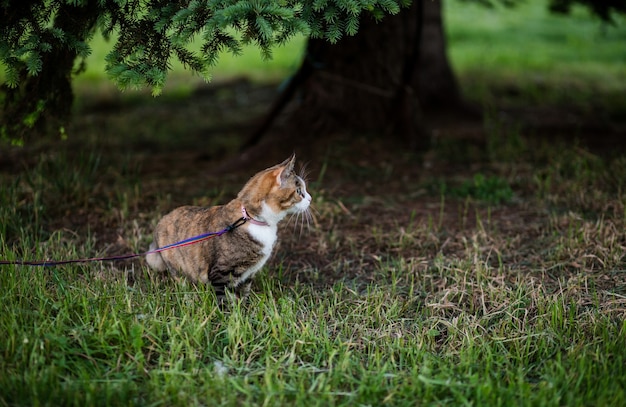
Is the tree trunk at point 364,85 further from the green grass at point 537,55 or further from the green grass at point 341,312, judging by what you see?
the green grass at point 537,55

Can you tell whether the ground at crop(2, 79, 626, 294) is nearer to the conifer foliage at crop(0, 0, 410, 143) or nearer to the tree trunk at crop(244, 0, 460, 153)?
the tree trunk at crop(244, 0, 460, 153)

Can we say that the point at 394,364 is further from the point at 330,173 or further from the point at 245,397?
the point at 330,173

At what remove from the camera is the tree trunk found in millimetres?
6984

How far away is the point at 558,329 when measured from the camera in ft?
12.4

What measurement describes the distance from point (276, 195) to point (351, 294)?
2.80 feet

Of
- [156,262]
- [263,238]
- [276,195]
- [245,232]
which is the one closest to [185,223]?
[156,262]

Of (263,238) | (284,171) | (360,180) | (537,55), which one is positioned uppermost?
(284,171)

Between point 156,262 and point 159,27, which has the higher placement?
point 159,27

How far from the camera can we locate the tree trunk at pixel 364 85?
22.9 ft

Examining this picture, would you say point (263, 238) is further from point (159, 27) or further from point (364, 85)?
point (364, 85)

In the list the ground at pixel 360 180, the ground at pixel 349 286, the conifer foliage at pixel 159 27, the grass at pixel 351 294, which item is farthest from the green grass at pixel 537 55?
Answer: the conifer foliage at pixel 159 27

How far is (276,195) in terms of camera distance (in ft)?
13.5

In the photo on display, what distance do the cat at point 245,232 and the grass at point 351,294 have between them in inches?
7.8

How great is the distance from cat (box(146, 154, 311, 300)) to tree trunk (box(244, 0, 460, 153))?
2.91 m
